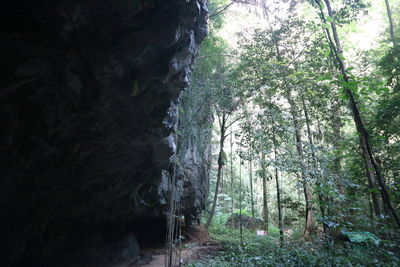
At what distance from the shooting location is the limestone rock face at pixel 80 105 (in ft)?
10.2

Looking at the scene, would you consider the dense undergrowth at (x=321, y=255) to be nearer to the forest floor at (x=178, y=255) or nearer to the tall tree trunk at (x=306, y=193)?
the forest floor at (x=178, y=255)

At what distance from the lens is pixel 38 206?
5.31 m

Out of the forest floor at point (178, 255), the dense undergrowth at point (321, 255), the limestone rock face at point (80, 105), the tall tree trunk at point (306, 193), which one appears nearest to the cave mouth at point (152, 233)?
the forest floor at point (178, 255)

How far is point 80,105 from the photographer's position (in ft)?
13.4

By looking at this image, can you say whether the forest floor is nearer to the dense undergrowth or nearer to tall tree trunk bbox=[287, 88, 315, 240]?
the dense undergrowth

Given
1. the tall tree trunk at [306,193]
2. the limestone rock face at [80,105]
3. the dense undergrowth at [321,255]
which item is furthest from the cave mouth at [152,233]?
the tall tree trunk at [306,193]

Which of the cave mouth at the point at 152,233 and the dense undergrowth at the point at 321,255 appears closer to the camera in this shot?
the dense undergrowth at the point at 321,255

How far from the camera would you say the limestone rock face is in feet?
10.2

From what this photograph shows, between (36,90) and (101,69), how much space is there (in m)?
1.06

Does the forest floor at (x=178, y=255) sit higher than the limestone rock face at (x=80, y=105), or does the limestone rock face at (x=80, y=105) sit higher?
the limestone rock face at (x=80, y=105)

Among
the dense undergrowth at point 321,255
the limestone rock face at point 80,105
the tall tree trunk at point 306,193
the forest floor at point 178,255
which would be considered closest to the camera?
the limestone rock face at point 80,105

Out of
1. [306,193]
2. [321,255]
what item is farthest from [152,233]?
[321,255]

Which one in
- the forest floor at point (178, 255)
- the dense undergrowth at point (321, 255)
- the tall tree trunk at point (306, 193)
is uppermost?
the tall tree trunk at point (306, 193)

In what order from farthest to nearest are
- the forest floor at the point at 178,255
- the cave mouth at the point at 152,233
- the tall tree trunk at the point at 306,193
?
the cave mouth at the point at 152,233 < the tall tree trunk at the point at 306,193 < the forest floor at the point at 178,255
